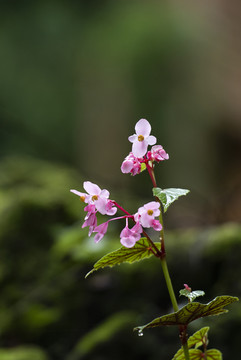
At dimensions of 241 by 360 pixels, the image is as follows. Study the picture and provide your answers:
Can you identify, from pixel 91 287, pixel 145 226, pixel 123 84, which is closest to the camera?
pixel 145 226

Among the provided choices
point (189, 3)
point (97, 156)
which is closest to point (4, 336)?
point (97, 156)

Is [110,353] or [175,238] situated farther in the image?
[175,238]

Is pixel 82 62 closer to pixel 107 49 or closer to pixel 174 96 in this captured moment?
pixel 107 49

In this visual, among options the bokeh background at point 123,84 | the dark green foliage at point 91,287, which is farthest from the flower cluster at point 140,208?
the bokeh background at point 123,84

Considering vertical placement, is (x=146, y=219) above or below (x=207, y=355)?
above

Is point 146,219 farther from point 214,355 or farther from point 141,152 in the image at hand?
point 214,355

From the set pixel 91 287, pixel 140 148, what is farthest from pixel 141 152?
pixel 91 287

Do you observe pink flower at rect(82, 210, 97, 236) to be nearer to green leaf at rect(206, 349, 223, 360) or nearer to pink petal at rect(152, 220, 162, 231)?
pink petal at rect(152, 220, 162, 231)

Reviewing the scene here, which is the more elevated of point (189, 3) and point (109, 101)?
point (189, 3)
